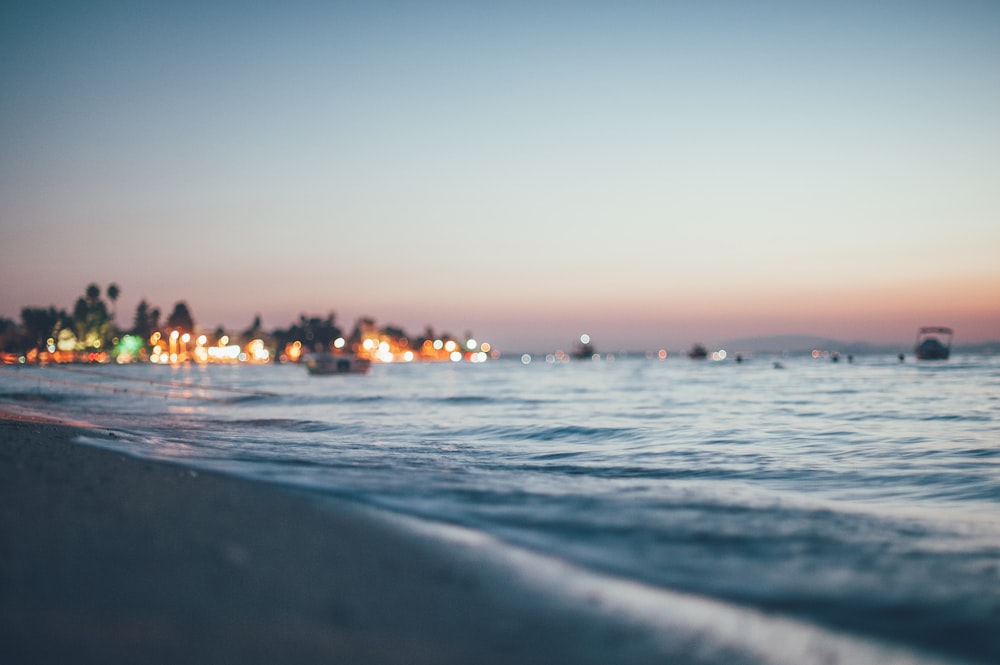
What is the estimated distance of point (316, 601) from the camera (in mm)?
4242

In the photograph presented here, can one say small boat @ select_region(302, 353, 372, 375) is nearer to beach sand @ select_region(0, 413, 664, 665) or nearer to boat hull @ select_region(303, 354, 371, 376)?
boat hull @ select_region(303, 354, 371, 376)

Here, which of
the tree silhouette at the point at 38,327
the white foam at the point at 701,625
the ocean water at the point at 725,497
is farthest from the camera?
the tree silhouette at the point at 38,327

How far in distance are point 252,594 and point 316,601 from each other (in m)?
0.41

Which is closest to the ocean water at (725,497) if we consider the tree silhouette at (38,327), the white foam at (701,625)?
the white foam at (701,625)

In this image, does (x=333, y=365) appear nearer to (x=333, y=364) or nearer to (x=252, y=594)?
(x=333, y=364)

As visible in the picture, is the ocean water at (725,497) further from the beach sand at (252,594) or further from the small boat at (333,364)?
the small boat at (333,364)

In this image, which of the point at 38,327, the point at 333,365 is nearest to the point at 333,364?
the point at 333,365

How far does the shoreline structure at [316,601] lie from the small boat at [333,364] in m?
99.6

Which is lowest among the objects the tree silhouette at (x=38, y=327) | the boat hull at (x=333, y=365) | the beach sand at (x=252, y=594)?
the boat hull at (x=333, y=365)

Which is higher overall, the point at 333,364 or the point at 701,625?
the point at 701,625

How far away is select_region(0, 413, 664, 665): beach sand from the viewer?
3.58 m

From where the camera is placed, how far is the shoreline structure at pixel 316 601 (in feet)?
11.9

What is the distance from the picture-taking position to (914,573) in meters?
5.69

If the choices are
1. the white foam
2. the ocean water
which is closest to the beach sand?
the white foam
